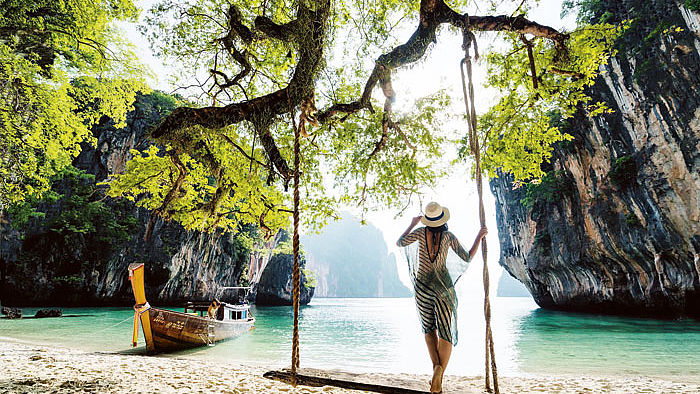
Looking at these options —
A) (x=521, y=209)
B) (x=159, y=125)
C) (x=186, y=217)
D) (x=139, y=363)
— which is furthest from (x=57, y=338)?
(x=521, y=209)

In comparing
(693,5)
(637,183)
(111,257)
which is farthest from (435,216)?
(111,257)

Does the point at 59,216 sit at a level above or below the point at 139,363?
above

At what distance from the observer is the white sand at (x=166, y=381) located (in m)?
3.80

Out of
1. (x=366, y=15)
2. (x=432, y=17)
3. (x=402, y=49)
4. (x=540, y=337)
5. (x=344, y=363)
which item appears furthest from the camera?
(x=540, y=337)

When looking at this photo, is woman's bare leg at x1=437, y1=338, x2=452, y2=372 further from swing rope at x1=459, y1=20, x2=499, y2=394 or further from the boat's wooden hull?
the boat's wooden hull

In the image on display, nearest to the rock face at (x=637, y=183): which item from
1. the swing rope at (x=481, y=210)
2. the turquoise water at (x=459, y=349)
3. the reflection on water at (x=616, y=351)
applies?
the reflection on water at (x=616, y=351)

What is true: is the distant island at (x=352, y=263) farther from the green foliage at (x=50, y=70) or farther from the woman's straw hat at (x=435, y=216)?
the woman's straw hat at (x=435, y=216)

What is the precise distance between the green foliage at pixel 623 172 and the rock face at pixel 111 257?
22.8 meters

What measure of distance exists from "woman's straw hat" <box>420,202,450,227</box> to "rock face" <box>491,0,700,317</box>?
1558cm

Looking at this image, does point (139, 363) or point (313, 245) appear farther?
point (313, 245)

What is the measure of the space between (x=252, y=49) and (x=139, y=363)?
5.64 m

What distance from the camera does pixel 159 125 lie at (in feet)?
15.6

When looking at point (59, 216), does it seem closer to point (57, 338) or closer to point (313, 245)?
point (57, 338)

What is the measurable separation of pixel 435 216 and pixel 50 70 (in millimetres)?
9251
